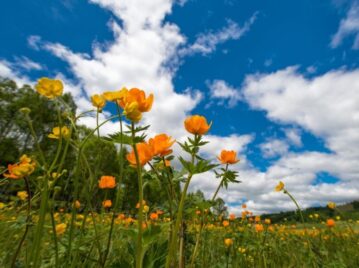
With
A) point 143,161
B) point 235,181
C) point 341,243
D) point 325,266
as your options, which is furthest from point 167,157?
point 341,243

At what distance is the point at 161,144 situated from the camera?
1.18 m

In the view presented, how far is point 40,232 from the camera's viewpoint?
784 millimetres

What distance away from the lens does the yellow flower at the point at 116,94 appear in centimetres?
99

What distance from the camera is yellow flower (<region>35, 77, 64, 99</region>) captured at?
3.38 ft

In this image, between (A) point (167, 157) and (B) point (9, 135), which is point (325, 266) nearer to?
(A) point (167, 157)

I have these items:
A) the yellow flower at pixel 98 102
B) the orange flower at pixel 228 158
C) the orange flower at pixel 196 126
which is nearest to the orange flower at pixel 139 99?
the yellow flower at pixel 98 102

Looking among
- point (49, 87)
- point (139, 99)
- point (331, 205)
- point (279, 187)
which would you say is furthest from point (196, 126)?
point (331, 205)

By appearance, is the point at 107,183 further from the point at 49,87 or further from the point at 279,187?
the point at 279,187

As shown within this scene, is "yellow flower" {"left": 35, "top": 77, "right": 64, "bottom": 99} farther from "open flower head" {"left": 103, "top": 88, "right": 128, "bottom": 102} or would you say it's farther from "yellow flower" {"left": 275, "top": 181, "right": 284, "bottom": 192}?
"yellow flower" {"left": 275, "top": 181, "right": 284, "bottom": 192}

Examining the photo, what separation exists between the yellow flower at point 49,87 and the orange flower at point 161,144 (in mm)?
444

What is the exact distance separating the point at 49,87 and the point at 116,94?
29cm

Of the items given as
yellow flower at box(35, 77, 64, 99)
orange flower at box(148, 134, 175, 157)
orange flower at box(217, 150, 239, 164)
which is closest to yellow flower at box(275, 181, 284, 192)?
orange flower at box(217, 150, 239, 164)

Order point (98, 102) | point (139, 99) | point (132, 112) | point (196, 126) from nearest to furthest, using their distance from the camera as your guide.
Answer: point (132, 112)
point (139, 99)
point (98, 102)
point (196, 126)

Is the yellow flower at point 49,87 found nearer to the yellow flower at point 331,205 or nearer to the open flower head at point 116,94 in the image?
the open flower head at point 116,94
